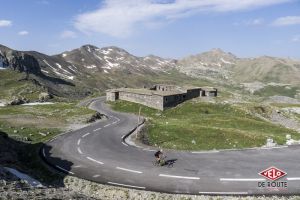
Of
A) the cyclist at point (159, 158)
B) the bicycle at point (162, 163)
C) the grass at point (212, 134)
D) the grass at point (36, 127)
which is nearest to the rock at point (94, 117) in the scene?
the grass at point (36, 127)

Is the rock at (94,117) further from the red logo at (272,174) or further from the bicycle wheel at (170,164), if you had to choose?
the red logo at (272,174)

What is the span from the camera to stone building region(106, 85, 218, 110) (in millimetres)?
91512

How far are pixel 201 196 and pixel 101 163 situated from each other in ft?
42.8

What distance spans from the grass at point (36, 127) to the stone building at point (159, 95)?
849 inches

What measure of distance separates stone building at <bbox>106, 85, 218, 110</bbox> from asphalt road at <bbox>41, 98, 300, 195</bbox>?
144ft

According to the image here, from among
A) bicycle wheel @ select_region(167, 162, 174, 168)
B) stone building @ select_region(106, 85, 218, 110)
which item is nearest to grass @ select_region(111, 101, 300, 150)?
bicycle wheel @ select_region(167, 162, 174, 168)

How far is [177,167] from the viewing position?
115ft

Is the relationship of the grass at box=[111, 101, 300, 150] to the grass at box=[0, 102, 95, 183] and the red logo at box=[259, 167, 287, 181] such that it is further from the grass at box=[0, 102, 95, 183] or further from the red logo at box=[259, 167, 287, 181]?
the red logo at box=[259, 167, 287, 181]

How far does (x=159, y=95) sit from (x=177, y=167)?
5581 cm

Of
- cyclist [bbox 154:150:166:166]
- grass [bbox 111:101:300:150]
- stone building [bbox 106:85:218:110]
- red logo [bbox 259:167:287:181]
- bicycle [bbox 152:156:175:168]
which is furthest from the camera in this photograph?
stone building [bbox 106:85:218:110]

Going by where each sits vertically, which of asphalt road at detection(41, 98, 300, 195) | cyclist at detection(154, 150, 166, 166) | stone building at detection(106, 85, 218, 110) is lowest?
asphalt road at detection(41, 98, 300, 195)

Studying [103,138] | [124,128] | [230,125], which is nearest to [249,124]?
[230,125]

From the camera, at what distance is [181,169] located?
113 ft

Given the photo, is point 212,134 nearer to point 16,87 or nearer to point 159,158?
point 159,158
